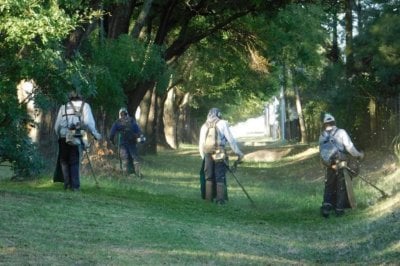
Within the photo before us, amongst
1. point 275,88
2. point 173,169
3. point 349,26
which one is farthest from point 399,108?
point 275,88

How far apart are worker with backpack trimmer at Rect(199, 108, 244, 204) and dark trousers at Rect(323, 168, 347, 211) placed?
2.29 m

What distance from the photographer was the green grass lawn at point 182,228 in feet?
32.4

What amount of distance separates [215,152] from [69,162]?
3.16 m

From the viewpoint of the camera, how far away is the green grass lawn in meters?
9.88

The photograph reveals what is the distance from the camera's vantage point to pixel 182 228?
41.4 ft

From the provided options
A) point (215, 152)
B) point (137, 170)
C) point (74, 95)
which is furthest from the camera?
point (137, 170)

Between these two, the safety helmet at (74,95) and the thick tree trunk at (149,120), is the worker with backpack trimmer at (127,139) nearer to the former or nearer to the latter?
the safety helmet at (74,95)

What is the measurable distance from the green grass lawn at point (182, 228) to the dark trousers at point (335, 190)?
0.98ft

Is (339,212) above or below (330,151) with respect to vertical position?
below

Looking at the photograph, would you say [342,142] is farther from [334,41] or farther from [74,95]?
[334,41]

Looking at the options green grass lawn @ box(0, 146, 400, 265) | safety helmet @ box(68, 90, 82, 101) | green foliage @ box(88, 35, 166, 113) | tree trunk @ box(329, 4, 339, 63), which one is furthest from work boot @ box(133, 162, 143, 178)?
tree trunk @ box(329, 4, 339, 63)

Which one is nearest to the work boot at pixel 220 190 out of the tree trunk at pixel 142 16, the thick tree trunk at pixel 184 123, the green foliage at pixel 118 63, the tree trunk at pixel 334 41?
the green foliage at pixel 118 63

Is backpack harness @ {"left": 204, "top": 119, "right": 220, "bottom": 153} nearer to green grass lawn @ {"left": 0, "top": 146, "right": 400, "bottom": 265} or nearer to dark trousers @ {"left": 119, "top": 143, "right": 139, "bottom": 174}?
green grass lawn @ {"left": 0, "top": 146, "right": 400, "bottom": 265}

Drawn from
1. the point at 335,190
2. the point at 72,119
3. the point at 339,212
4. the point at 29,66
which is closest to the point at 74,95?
the point at 72,119
